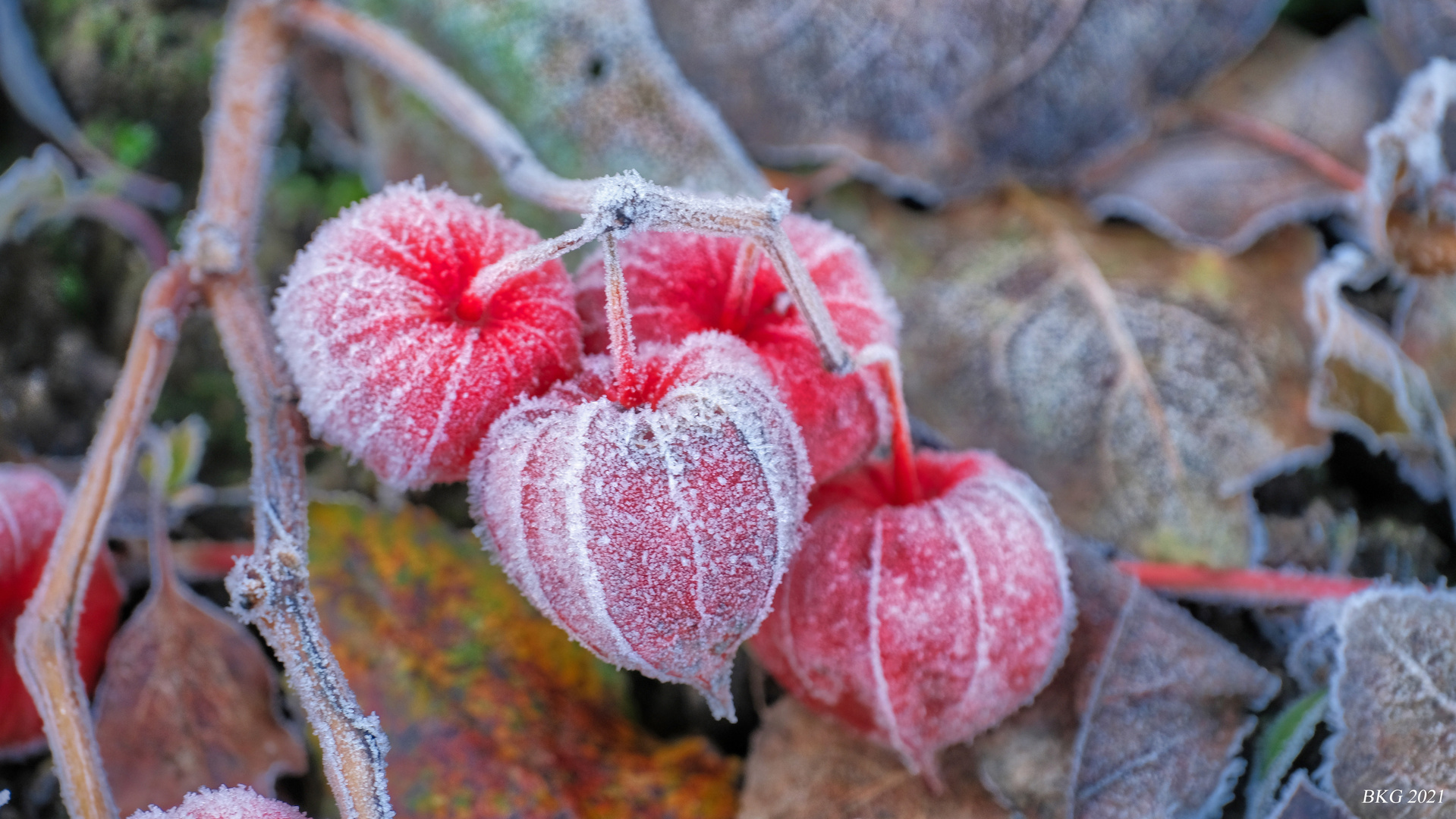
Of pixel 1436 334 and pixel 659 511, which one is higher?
pixel 659 511

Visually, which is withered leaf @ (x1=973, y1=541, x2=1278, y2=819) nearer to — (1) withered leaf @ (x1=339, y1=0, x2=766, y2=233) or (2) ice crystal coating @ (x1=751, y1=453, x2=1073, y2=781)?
(2) ice crystal coating @ (x1=751, y1=453, x2=1073, y2=781)

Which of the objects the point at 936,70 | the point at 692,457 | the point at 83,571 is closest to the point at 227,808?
the point at 83,571

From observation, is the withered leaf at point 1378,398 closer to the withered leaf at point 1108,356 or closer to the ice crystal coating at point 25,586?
the withered leaf at point 1108,356

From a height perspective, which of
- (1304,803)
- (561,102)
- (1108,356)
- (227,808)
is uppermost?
(561,102)

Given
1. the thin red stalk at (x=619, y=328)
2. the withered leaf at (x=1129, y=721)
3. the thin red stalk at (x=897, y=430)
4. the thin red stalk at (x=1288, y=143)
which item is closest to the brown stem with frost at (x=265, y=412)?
the thin red stalk at (x=619, y=328)

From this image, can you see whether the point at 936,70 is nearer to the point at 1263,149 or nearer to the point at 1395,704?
the point at 1263,149

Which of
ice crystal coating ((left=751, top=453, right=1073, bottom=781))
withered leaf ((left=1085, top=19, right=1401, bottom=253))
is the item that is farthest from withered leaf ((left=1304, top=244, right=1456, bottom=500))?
ice crystal coating ((left=751, top=453, right=1073, bottom=781))

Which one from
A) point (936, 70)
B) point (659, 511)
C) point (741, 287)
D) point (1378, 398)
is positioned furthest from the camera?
point (936, 70)
